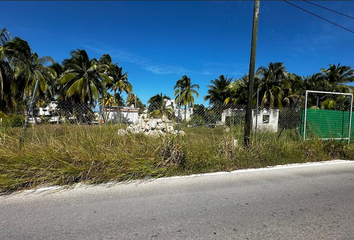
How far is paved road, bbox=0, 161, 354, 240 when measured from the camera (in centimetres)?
245

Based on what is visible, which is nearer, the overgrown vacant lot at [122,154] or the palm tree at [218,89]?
the overgrown vacant lot at [122,154]

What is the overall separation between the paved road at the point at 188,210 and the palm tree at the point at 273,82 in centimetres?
2051

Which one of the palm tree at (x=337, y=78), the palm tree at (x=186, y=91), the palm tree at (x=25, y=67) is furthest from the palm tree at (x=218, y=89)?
the palm tree at (x=25, y=67)

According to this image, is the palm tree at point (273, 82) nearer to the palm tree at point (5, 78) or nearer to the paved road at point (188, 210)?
the paved road at point (188, 210)

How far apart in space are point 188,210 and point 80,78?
994 inches

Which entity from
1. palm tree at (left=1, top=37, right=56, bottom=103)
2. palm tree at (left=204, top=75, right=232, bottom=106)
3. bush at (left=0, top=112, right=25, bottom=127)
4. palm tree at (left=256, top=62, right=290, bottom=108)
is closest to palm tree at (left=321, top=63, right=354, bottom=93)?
palm tree at (left=256, top=62, right=290, bottom=108)

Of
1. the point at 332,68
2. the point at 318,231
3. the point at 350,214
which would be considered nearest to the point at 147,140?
the point at 318,231

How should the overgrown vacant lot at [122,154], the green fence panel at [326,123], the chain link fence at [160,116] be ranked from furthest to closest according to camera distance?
the green fence panel at [326,123] → the chain link fence at [160,116] → the overgrown vacant lot at [122,154]

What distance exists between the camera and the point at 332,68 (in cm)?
2372

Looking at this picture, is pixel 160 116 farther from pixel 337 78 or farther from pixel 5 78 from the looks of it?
pixel 337 78

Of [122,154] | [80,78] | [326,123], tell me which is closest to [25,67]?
[80,78]

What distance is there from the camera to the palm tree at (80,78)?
75.6 feet

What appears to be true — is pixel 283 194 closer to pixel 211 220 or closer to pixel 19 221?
pixel 211 220

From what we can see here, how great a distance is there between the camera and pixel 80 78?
2394cm
